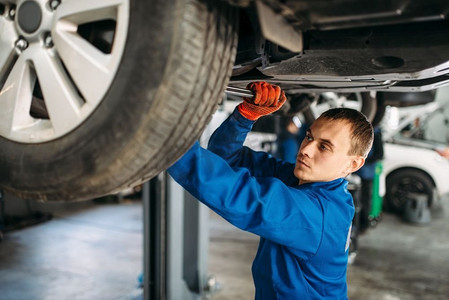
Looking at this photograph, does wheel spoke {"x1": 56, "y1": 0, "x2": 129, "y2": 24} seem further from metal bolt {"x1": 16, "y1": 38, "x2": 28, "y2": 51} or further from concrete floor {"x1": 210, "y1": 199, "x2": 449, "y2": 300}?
concrete floor {"x1": 210, "y1": 199, "x2": 449, "y2": 300}

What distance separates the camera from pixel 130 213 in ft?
18.7

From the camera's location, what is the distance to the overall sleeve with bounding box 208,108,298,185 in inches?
50.5

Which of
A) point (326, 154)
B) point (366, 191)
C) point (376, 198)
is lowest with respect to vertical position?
point (376, 198)

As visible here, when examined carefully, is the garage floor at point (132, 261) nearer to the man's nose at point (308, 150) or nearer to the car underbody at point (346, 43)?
the man's nose at point (308, 150)

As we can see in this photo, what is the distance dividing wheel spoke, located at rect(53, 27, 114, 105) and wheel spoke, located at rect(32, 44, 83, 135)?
2 centimetres

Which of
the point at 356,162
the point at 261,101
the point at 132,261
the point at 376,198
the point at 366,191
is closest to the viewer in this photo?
the point at 261,101

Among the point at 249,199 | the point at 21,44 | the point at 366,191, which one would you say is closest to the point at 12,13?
the point at 21,44

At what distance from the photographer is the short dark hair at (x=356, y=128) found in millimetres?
1254

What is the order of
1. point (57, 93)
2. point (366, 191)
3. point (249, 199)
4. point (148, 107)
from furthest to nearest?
point (366, 191) → point (249, 199) → point (57, 93) → point (148, 107)

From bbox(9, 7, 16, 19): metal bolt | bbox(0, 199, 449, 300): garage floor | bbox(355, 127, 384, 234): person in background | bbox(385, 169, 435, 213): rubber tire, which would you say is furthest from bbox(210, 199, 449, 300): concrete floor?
bbox(9, 7, 16, 19): metal bolt

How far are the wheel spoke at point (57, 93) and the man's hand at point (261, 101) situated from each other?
0.56 meters

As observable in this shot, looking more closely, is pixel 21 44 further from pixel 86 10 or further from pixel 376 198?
pixel 376 198

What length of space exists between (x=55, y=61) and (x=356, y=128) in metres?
0.87

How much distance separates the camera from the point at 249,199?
958mm
